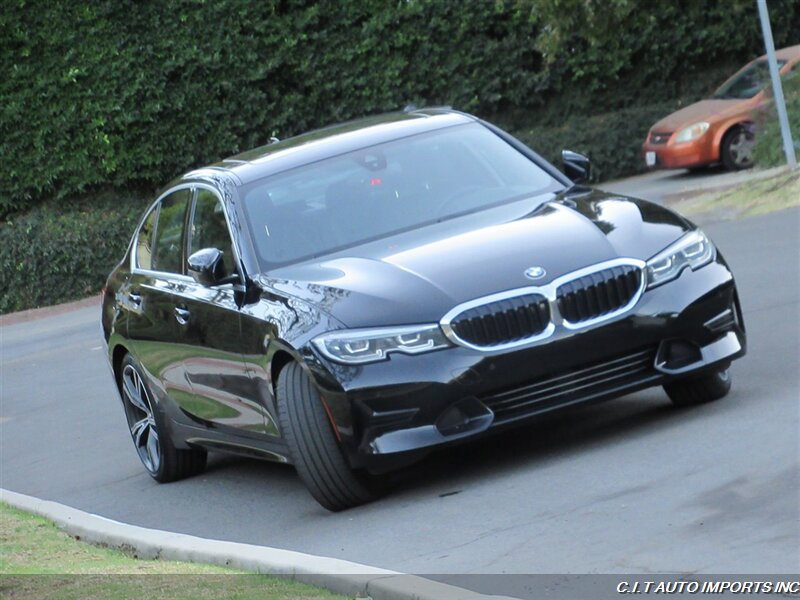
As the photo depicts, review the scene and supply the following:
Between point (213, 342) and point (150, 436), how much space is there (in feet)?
5.30

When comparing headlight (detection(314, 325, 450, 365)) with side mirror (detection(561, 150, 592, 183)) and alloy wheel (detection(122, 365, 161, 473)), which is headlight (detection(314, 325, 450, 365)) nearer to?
side mirror (detection(561, 150, 592, 183))

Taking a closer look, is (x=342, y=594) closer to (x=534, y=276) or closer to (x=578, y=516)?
(x=578, y=516)

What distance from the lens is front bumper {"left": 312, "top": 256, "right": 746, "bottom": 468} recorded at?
7121 millimetres

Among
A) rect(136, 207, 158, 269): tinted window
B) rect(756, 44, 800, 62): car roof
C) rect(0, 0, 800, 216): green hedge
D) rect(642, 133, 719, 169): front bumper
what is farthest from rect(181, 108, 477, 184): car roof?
rect(756, 44, 800, 62): car roof

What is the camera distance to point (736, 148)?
86.3ft

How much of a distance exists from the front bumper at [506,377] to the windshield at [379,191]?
4.18 ft

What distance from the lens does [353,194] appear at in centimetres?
859

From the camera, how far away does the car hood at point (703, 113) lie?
86.4ft

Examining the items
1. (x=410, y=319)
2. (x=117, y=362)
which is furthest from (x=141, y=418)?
(x=410, y=319)

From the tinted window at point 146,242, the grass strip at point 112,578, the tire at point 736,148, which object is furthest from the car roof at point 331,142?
the tire at point 736,148

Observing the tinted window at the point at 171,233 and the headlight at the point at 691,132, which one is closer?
the tinted window at the point at 171,233

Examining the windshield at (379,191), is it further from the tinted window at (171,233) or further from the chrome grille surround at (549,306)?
the chrome grille surround at (549,306)

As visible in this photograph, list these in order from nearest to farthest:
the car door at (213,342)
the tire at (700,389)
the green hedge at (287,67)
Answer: the car door at (213,342) < the tire at (700,389) < the green hedge at (287,67)

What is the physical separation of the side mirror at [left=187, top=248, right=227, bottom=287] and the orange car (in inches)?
733
